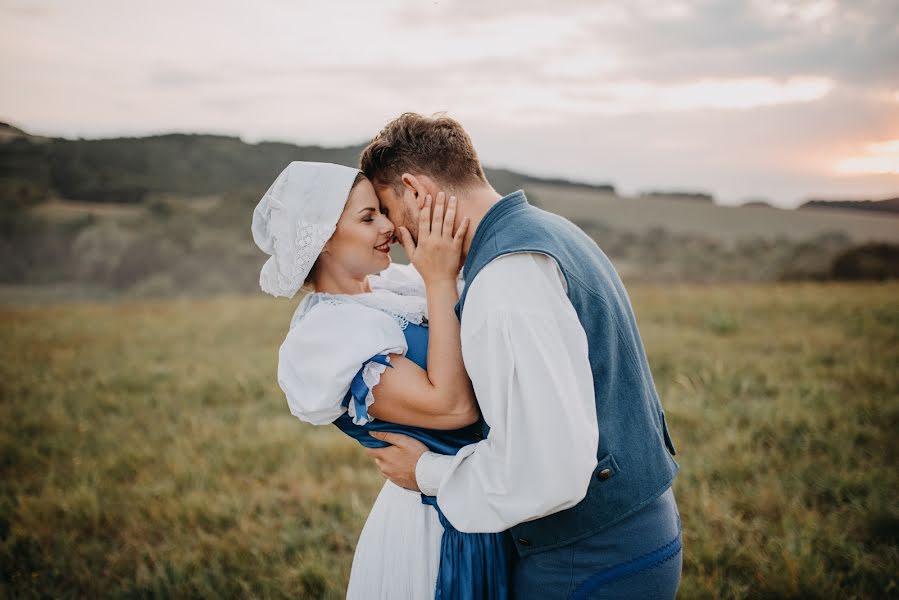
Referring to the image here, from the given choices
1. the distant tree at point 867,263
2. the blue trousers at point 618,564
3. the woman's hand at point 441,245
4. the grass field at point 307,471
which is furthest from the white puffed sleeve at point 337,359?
the distant tree at point 867,263

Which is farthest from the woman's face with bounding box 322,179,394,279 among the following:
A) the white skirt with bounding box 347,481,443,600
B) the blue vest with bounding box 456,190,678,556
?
the white skirt with bounding box 347,481,443,600

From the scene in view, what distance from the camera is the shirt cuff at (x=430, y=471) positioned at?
2.18m

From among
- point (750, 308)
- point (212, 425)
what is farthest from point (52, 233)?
point (750, 308)

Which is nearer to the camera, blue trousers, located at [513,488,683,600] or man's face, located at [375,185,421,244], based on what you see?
blue trousers, located at [513,488,683,600]

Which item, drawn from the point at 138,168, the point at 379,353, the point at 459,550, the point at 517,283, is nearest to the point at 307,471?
the point at 459,550

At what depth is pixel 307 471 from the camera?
18.1 ft

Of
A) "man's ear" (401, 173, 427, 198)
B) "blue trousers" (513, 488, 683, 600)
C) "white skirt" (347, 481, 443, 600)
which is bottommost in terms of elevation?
"white skirt" (347, 481, 443, 600)

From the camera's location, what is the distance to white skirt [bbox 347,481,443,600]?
239 cm

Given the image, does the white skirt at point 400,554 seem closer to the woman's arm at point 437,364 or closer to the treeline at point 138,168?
the woman's arm at point 437,364

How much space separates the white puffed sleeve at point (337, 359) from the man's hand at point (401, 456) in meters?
0.16

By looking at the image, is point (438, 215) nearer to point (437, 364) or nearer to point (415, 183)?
point (415, 183)

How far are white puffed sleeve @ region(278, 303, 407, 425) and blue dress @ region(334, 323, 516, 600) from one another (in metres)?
0.09

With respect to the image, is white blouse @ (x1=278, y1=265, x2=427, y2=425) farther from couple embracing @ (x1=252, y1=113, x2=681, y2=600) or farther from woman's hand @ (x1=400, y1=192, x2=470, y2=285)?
woman's hand @ (x1=400, y1=192, x2=470, y2=285)

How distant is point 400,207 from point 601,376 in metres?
1.05
